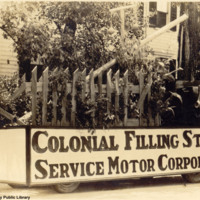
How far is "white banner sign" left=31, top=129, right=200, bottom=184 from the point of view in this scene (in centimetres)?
636

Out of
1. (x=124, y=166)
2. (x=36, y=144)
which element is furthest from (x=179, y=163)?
(x=36, y=144)

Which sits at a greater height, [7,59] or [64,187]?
[7,59]

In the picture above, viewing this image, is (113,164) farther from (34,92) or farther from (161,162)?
(34,92)

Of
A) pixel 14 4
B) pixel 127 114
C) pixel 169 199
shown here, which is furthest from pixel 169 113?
pixel 14 4

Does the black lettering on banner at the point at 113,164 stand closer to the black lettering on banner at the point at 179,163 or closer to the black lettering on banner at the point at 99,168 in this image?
the black lettering on banner at the point at 99,168

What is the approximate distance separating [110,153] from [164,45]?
25.8ft

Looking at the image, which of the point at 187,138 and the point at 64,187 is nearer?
the point at 64,187

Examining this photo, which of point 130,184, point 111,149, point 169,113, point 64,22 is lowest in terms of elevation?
point 130,184

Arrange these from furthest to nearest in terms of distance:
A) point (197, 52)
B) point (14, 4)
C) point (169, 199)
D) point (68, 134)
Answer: point (197, 52) < point (14, 4) < point (68, 134) < point (169, 199)

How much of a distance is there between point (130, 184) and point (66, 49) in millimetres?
3535

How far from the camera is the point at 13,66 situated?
10.9 metres

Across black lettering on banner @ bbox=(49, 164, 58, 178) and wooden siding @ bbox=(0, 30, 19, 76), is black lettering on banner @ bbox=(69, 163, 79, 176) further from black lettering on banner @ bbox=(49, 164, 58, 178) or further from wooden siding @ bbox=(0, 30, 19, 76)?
wooden siding @ bbox=(0, 30, 19, 76)

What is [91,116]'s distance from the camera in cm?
693

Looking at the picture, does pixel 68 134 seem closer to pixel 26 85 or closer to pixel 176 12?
pixel 26 85
